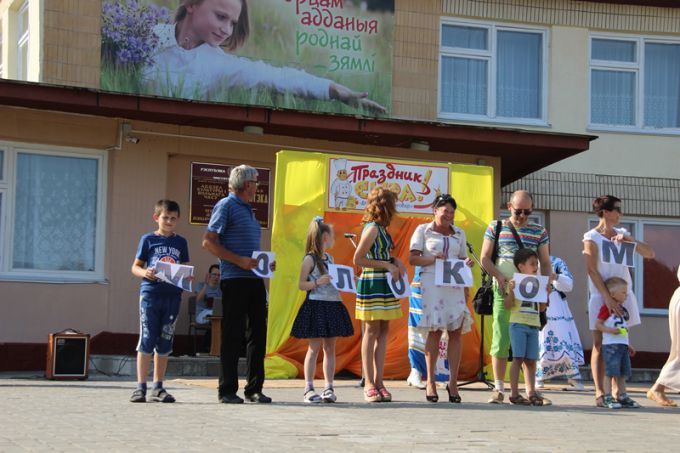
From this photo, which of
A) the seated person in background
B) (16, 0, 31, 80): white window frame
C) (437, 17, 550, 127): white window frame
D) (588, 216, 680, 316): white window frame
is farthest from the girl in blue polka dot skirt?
(588, 216, 680, 316): white window frame

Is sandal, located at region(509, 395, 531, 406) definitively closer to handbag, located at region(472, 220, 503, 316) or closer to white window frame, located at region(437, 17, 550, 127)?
handbag, located at region(472, 220, 503, 316)

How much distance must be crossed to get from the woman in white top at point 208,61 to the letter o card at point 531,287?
810cm

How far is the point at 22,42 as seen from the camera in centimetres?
1767

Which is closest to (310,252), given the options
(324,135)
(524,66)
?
Result: (324,135)

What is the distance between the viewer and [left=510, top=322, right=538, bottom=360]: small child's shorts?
9812 mm

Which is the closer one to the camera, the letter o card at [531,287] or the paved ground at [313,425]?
the paved ground at [313,425]

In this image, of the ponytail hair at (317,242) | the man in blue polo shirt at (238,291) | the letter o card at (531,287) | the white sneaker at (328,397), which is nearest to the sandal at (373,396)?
the white sneaker at (328,397)

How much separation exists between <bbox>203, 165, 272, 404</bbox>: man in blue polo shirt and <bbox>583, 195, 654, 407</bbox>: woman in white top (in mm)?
3025

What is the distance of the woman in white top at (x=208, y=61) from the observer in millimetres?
16391

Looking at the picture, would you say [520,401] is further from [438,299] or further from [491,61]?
[491,61]

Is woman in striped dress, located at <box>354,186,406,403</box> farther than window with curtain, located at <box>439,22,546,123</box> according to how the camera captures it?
No

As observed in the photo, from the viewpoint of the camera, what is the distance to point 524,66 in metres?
19.4

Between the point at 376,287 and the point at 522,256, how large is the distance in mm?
1342

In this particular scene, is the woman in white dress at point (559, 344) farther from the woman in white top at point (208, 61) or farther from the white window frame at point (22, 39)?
the white window frame at point (22, 39)
